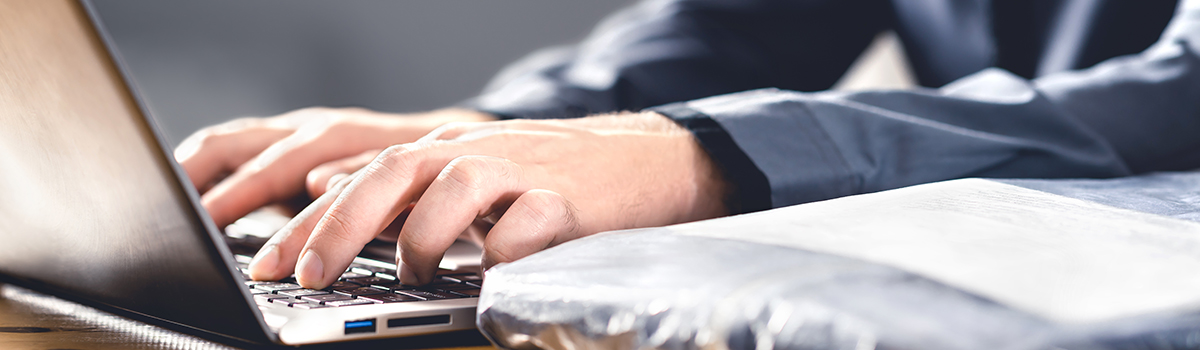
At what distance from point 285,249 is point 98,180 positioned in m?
0.08

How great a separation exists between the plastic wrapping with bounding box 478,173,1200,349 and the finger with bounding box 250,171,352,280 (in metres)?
0.11

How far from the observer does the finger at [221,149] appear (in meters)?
0.52

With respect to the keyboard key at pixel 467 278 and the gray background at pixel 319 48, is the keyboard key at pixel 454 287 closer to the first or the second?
the keyboard key at pixel 467 278

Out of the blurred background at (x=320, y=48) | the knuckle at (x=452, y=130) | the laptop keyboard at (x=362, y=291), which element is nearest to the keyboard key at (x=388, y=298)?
the laptop keyboard at (x=362, y=291)

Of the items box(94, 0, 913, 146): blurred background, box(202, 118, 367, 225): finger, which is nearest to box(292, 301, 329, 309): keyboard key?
box(202, 118, 367, 225): finger

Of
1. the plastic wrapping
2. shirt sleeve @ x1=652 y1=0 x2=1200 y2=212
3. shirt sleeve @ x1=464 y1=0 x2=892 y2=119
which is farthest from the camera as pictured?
shirt sleeve @ x1=464 y1=0 x2=892 y2=119

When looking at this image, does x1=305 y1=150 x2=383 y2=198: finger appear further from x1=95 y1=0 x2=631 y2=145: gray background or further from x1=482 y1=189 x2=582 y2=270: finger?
x1=95 y1=0 x2=631 y2=145: gray background

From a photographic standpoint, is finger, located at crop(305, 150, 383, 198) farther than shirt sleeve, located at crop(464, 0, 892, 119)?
No

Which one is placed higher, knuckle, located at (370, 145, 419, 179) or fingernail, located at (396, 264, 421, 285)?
knuckle, located at (370, 145, 419, 179)

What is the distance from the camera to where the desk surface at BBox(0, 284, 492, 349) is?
231mm

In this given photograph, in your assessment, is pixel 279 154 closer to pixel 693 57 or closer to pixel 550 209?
pixel 550 209

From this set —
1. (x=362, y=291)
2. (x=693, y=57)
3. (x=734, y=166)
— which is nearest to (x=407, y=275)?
(x=362, y=291)

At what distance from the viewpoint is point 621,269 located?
20 centimetres

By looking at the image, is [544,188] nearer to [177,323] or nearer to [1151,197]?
[177,323]
